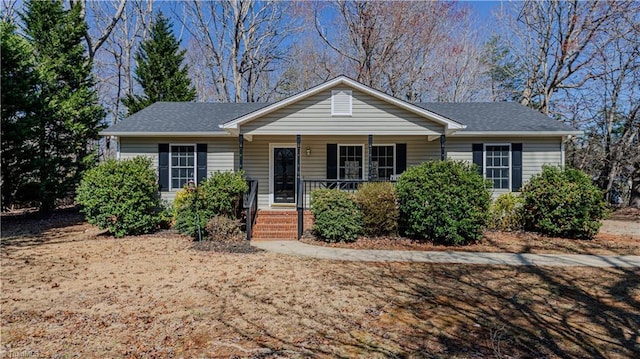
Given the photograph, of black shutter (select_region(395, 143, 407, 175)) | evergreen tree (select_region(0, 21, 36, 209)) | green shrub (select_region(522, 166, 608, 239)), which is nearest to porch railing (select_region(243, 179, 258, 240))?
black shutter (select_region(395, 143, 407, 175))

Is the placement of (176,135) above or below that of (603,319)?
above

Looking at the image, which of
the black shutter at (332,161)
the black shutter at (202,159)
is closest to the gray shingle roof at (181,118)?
the black shutter at (202,159)

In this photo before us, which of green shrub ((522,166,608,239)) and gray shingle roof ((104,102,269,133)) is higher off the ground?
gray shingle roof ((104,102,269,133))

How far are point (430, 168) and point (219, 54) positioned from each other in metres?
20.2

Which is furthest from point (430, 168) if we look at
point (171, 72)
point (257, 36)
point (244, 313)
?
point (257, 36)

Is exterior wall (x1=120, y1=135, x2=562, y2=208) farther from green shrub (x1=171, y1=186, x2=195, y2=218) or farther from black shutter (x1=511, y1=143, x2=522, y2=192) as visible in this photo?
green shrub (x1=171, y1=186, x2=195, y2=218)

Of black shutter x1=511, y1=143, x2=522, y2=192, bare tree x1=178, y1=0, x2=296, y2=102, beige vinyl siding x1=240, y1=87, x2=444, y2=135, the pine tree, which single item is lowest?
black shutter x1=511, y1=143, x2=522, y2=192

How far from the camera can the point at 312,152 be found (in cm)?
1220

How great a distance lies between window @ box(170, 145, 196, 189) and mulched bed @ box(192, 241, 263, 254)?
12.7ft

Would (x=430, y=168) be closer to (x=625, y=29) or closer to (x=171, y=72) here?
(x=625, y=29)

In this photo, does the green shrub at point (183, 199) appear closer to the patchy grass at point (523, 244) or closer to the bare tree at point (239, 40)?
the patchy grass at point (523, 244)

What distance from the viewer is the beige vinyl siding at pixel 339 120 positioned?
10344 millimetres

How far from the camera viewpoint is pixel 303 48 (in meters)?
24.2

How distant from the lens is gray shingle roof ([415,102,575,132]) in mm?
11195
